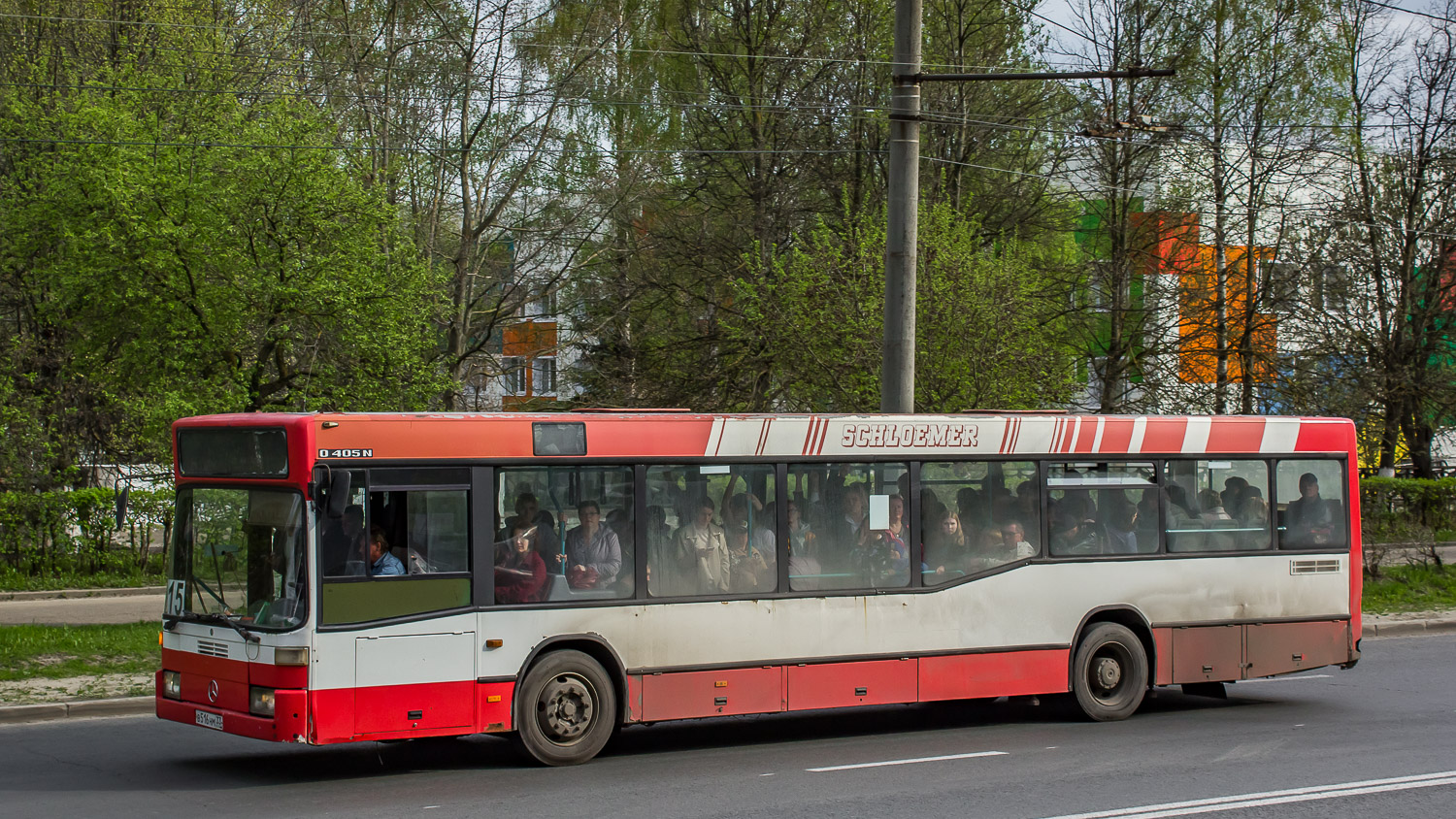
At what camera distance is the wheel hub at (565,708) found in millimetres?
9750

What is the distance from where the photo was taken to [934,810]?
8156 mm

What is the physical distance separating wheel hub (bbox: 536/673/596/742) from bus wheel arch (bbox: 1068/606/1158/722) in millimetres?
4389

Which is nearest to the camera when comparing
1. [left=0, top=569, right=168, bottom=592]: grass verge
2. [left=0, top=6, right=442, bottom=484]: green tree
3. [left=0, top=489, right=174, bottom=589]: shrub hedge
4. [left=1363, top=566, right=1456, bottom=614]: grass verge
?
[left=0, top=6, right=442, bottom=484]: green tree

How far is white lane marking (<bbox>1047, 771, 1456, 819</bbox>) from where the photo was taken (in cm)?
802

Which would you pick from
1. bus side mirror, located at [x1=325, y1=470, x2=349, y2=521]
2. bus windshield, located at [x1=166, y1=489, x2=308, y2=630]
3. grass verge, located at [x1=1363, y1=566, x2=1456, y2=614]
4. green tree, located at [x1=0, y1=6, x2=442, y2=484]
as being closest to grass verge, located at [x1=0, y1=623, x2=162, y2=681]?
green tree, located at [x1=0, y1=6, x2=442, y2=484]

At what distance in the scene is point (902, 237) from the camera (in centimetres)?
1424

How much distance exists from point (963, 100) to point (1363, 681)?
57.6ft

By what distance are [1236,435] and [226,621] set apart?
8898 millimetres

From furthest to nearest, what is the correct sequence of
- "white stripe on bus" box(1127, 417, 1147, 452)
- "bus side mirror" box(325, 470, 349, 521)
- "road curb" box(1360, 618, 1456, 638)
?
1. "road curb" box(1360, 618, 1456, 638)
2. "white stripe on bus" box(1127, 417, 1147, 452)
3. "bus side mirror" box(325, 470, 349, 521)

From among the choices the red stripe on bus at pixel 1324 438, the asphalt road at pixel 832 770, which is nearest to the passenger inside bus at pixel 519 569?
the asphalt road at pixel 832 770

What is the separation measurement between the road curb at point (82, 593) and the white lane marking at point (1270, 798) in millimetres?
16564

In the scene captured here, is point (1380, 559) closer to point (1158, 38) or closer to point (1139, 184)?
point (1139, 184)

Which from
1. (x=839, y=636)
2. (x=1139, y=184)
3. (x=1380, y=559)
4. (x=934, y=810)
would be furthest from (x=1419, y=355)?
(x=934, y=810)

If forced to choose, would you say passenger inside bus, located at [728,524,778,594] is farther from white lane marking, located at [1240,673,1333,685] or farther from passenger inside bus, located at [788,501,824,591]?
white lane marking, located at [1240,673,1333,685]
